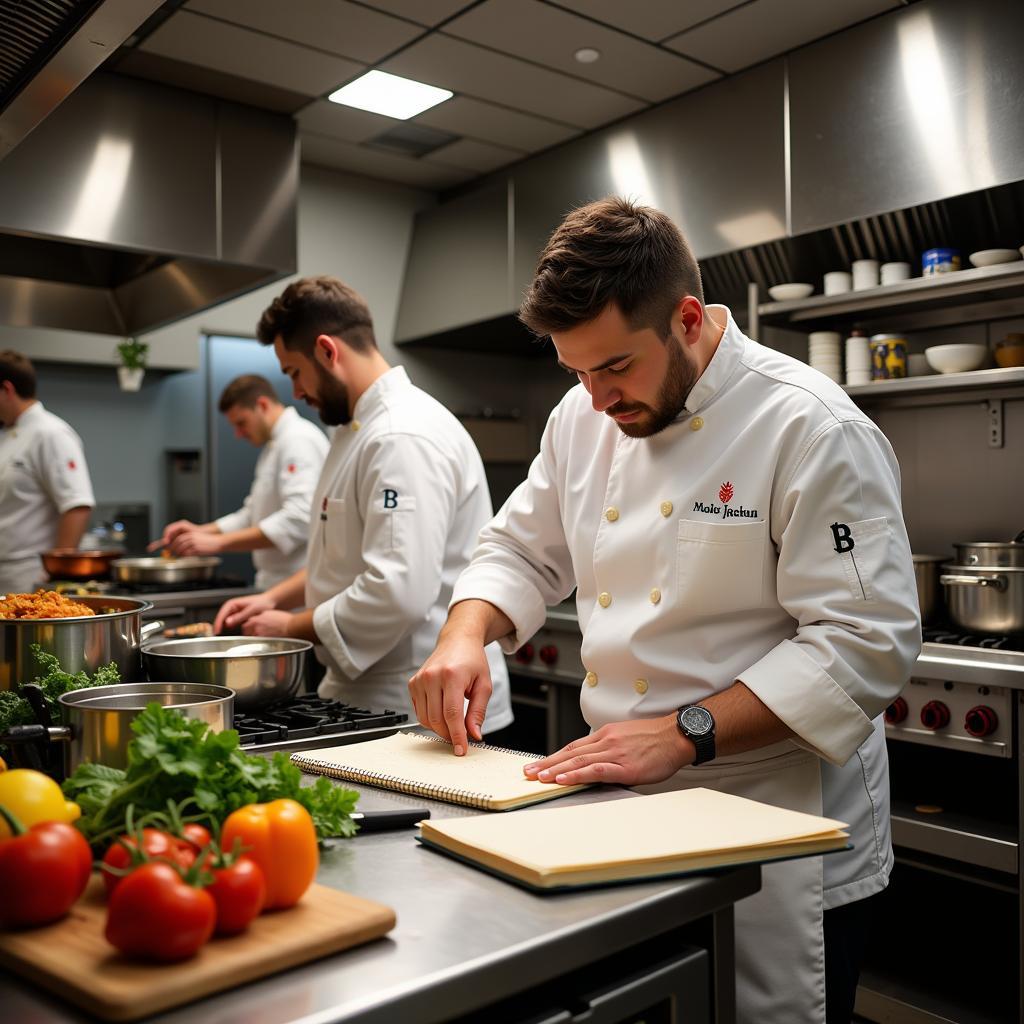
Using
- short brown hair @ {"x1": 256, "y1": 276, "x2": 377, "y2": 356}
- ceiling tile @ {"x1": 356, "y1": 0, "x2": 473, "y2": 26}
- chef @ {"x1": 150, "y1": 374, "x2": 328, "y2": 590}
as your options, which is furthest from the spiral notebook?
chef @ {"x1": 150, "y1": 374, "x2": 328, "y2": 590}

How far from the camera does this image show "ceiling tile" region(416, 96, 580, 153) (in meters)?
3.54

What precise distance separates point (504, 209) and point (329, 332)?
1.99m

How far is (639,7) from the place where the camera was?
276 centimetres

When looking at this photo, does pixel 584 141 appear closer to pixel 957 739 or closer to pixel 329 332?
pixel 329 332

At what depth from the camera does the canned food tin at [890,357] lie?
8.99 feet

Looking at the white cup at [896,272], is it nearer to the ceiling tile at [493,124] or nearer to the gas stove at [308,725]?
the ceiling tile at [493,124]

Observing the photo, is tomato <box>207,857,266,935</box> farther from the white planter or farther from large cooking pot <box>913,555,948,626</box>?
the white planter

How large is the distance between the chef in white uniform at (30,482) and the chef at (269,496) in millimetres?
407

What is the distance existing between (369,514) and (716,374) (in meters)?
0.90

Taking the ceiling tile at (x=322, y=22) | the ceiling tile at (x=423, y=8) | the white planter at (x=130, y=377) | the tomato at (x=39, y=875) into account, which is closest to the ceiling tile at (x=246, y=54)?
the ceiling tile at (x=322, y=22)

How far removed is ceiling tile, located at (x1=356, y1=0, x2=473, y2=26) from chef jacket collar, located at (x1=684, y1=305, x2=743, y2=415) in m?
1.84

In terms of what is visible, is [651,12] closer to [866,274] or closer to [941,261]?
[866,274]

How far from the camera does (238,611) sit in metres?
2.25

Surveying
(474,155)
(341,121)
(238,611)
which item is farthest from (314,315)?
(474,155)
